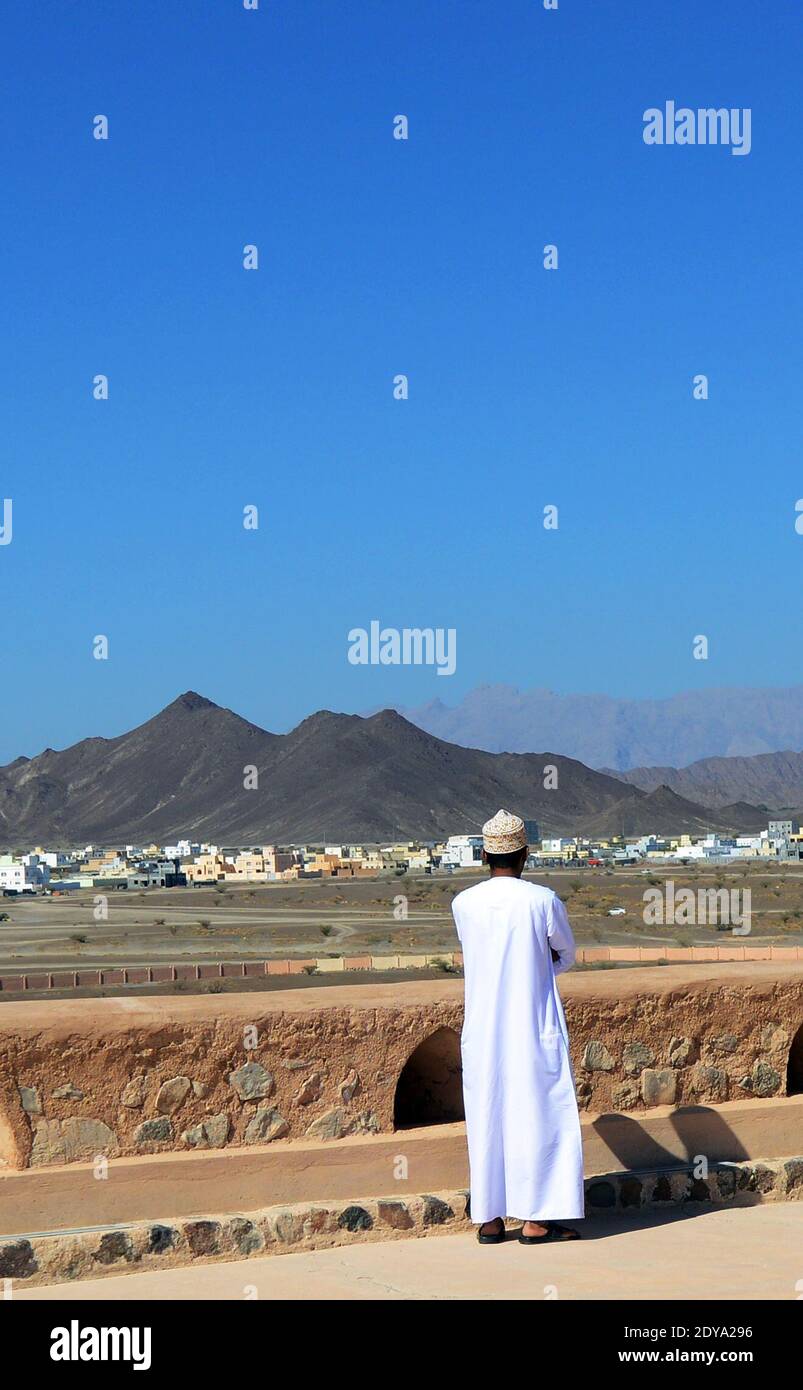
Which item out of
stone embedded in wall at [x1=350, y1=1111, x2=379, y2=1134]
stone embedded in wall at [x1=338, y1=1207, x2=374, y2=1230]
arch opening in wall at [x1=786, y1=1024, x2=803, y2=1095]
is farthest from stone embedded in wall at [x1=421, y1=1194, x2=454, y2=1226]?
arch opening in wall at [x1=786, y1=1024, x2=803, y2=1095]

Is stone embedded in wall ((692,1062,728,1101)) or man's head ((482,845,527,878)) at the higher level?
man's head ((482,845,527,878))

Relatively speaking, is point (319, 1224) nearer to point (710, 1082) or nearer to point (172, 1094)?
point (172, 1094)

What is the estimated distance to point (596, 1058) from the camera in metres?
6.46

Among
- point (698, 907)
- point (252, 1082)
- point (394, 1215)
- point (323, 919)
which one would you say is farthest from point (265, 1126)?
point (698, 907)

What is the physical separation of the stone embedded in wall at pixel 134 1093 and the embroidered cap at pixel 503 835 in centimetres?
146

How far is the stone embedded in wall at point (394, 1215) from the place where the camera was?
5832mm

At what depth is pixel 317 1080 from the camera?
600 centimetres

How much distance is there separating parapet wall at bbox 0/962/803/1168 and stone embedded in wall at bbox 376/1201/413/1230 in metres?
0.31

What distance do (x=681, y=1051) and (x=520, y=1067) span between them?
1.51m

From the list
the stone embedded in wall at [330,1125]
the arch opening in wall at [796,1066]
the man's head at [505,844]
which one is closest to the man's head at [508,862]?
the man's head at [505,844]

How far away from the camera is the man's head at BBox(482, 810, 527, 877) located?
557cm
